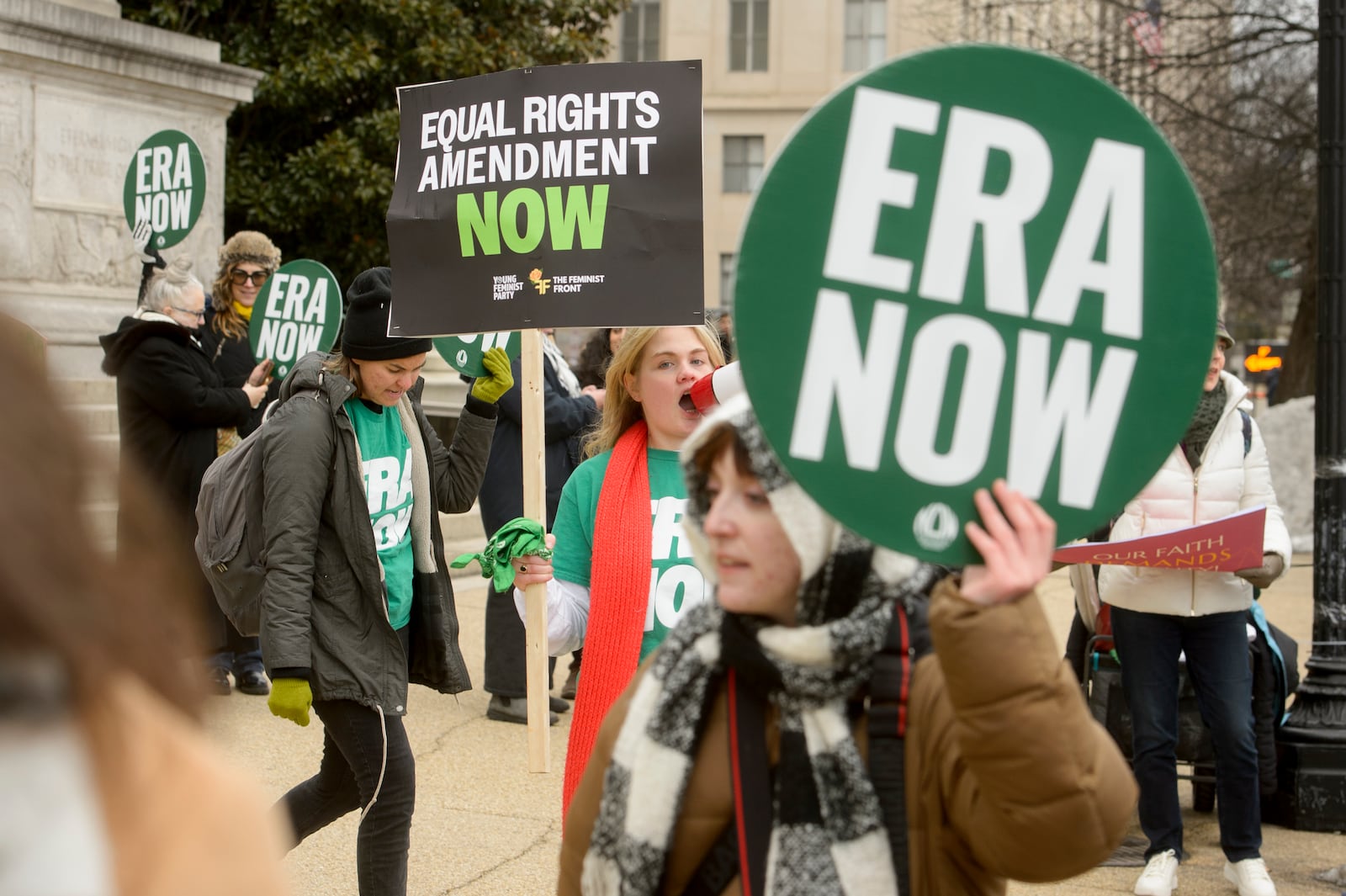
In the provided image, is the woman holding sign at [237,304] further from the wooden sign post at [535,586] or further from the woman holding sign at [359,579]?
the wooden sign post at [535,586]

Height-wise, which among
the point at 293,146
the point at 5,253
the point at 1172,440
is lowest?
the point at 1172,440

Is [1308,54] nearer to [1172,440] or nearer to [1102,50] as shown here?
[1102,50]

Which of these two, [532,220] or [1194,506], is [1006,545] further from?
[1194,506]

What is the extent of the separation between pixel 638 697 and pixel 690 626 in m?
0.12

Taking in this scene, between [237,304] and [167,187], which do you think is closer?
[237,304]

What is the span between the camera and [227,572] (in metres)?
4.26

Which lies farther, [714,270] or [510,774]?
[714,270]

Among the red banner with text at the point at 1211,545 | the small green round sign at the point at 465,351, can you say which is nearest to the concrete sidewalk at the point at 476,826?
the red banner with text at the point at 1211,545

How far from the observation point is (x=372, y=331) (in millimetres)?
4297

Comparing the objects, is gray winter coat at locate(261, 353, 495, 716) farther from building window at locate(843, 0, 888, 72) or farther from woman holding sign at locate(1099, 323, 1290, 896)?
building window at locate(843, 0, 888, 72)

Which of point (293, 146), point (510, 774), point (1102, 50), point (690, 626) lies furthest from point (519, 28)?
point (690, 626)

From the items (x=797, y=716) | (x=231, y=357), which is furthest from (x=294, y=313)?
(x=797, y=716)

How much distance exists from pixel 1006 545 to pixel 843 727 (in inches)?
13.2

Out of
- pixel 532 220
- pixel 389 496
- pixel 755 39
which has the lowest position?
pixel 389 496
